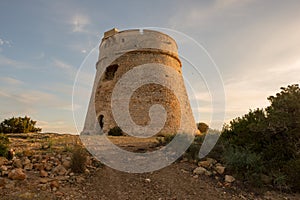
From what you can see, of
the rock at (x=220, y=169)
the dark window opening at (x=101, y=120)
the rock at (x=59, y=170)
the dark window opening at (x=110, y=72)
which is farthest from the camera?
the dark window opening at (x=110, y=72)

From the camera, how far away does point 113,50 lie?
17922 mm

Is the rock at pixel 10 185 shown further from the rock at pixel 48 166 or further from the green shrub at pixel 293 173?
the green shrub at pixel 293 173

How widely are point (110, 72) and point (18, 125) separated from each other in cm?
702

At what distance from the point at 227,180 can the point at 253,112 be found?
3.25 meters

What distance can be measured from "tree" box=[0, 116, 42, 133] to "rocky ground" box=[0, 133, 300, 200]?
10137 mm

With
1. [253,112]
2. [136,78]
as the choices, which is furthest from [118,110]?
[253,112]

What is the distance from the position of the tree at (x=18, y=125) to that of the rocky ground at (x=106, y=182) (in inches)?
399

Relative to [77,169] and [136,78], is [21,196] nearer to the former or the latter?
[77,169]

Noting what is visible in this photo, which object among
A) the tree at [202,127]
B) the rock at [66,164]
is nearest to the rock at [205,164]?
the rock at [66,164]

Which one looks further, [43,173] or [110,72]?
[110,72]

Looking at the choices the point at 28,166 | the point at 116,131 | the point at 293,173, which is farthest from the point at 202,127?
the point at 28,166

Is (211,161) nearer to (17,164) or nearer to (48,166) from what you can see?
(48,166)

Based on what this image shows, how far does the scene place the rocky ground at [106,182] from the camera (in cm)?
469

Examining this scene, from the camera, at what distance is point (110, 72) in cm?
1814
